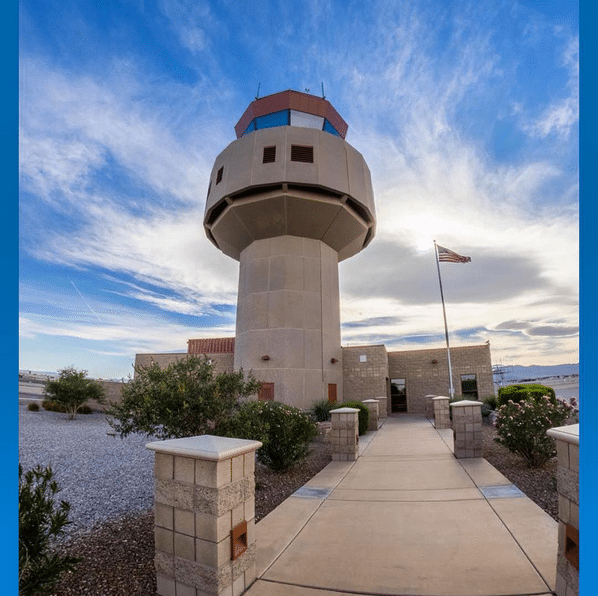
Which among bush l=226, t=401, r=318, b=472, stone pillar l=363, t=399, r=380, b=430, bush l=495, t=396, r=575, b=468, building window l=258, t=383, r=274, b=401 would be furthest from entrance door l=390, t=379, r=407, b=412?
bush l=226, t=401, r=318, b=472

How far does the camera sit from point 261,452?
28.7ft

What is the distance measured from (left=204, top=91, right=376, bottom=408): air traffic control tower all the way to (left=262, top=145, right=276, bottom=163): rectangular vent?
0.05 meters

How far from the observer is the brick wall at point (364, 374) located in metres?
23.4

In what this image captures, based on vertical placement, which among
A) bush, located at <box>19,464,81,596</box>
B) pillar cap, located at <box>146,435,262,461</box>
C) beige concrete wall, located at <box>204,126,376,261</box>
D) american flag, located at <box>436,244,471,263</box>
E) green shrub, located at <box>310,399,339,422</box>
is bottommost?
green shrub, located at <box>310,399,339,422</box>

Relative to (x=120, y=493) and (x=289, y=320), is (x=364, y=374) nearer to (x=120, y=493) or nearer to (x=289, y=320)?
(x=289, y=320)

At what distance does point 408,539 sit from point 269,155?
19499 mm

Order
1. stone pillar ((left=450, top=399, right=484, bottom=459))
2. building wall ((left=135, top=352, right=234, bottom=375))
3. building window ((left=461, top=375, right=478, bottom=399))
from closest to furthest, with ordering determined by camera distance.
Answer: stone pillar ((left=450, top=399, right=484, bottom=459)) < building wall ((left=135, top=352, right=234, bottom=375)) < building window ((left=461, top=375, right=478, bottom=399))

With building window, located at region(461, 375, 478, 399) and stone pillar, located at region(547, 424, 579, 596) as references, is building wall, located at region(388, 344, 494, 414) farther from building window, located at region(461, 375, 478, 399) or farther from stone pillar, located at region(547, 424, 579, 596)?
stone pillar, located at region(547, 424, 579, 596)

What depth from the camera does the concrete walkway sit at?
13.1ft

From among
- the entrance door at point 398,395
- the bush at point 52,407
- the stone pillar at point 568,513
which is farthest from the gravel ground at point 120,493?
the entrance door at point 398,395

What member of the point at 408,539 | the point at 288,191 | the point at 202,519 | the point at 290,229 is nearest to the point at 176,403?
the point at 202,519

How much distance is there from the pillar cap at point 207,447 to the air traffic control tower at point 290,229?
671 inches

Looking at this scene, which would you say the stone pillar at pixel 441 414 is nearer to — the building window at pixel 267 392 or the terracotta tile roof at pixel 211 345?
the building window at pixel 267 392

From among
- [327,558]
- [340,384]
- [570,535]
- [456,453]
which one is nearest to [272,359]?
[340,384]
